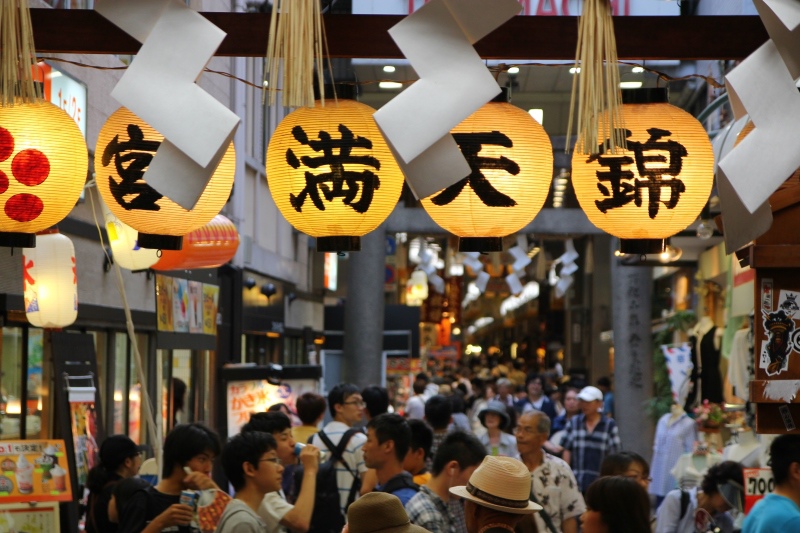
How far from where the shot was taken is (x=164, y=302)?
31.3 ft

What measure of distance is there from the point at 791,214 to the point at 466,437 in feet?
8.25

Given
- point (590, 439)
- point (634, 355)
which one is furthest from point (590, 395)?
point (634, 355)

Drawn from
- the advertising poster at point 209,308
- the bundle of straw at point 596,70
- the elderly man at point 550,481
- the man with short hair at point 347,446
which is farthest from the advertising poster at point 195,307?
the bundle of straw at point 596,70

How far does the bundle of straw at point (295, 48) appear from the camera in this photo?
11.4ft

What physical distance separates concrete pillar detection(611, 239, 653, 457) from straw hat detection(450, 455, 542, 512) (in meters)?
14.8

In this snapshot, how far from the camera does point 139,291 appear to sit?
11.9 m

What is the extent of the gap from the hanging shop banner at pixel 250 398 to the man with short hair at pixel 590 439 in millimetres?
3117

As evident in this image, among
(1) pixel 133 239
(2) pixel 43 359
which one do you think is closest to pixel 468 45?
(1) pixel 133 239

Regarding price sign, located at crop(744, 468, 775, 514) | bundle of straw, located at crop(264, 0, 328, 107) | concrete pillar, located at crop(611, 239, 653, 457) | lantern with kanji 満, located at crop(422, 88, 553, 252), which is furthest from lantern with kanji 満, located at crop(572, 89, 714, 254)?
concrete pillar, located at crop(611, 239, 653, 457)

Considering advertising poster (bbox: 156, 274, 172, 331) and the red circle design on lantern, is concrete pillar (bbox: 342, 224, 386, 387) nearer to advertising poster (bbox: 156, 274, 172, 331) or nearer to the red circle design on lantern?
advertising poster (bbox: 156, 274, 172, 331)

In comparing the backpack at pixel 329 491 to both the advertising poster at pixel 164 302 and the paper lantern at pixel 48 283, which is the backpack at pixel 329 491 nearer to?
the paper lantern at pixel 48 283

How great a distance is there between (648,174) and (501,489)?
1388 millimetres

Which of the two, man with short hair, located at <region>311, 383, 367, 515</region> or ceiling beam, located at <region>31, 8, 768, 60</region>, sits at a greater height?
ceiling beam, located at <region>31, 8, 768, 60</region>

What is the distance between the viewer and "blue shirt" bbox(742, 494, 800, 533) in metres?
4.48
